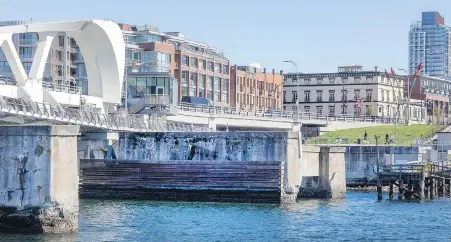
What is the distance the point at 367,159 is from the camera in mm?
103375

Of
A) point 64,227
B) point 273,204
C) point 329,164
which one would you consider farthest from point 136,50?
point 64,227

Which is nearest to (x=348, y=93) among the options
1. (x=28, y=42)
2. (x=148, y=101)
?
(x=28, y=42)

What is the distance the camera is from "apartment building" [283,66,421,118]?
19062cm


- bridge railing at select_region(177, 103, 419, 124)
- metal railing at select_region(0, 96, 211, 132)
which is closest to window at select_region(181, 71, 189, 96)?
bridge railing at select_region(177, 103, 419, 124)

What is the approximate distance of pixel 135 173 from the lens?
72.7 metres

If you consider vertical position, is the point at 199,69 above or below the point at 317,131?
above

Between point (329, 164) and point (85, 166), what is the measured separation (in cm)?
1893

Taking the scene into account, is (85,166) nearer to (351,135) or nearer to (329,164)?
(329,164)

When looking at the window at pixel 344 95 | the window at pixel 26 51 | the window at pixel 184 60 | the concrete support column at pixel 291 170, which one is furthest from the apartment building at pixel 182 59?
the concrete support column at pixel 291 170

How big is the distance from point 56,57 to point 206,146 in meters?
96.7

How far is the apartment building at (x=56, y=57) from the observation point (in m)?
163

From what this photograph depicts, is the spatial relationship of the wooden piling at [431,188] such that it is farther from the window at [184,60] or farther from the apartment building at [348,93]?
the apartment building at [348,93]

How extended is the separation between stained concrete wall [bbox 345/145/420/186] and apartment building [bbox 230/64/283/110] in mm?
78876

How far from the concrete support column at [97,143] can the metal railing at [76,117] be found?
0.80 metres
